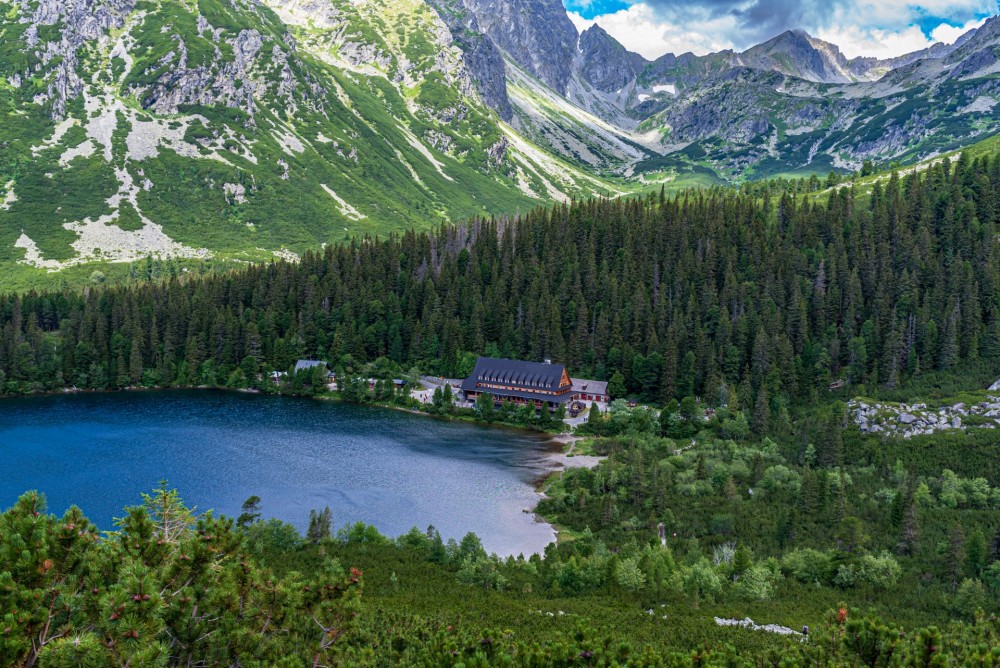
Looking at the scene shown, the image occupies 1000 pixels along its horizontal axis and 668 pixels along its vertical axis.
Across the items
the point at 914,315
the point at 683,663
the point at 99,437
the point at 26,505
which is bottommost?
the point at 99,437

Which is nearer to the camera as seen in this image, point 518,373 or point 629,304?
point 518,373

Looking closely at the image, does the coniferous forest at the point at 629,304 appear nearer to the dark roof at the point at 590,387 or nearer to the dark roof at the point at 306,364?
the dark roof at the point at 306,364

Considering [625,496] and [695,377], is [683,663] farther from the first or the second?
[695,377]

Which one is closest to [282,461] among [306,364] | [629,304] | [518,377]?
[518,377]

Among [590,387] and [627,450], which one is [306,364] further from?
[627,450]

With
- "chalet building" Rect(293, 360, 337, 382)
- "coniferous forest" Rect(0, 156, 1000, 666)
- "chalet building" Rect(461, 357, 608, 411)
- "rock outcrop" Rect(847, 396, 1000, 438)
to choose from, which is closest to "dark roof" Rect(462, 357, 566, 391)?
"chalet building" Rect(461, 357, 608, 411)

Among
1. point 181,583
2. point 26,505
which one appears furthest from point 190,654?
point 26,505
